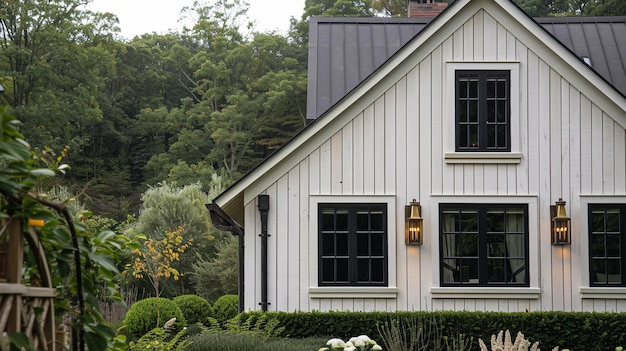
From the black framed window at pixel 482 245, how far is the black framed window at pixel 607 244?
103cm

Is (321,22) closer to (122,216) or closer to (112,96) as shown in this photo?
(122,216)

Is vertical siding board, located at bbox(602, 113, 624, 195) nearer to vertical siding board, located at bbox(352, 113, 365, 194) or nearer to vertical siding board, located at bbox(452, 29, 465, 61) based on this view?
vertical siding board, located at bbox(452, 29, 465, 61)

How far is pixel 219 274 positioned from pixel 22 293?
954 inches

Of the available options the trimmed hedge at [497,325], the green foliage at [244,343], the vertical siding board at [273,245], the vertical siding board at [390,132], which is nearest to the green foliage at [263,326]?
the trimmed hedge at [497,325]

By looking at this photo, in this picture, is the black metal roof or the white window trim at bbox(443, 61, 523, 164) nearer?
the white window trim at bbox(443, 61, 523, 164)

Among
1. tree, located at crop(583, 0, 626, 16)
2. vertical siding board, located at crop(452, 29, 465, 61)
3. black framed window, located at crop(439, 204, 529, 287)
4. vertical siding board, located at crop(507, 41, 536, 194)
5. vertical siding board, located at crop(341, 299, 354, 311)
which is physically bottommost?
vertical siding board, located at crop(341, 299, 354, 311)

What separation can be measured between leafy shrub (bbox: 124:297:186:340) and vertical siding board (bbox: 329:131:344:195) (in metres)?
5.77

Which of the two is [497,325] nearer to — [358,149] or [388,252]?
[388,252]

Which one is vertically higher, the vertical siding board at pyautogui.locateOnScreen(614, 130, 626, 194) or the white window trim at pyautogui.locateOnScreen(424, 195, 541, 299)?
the vertical siding board at pyautogui.locateOnScreen(614, 130, 626, 194)

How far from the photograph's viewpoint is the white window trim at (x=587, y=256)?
1409 centimetres

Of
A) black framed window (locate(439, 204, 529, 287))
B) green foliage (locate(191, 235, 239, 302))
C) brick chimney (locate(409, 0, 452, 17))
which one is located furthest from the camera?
green foliage (locate(191, 235, 239, 302))

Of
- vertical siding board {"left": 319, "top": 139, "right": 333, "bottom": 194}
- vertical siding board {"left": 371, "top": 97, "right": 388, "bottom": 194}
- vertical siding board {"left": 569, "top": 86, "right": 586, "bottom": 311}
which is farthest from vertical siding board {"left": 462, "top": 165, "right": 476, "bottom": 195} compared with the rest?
vertical siding board {"left": 319, "top": 139, "right": 333, "bottom": 194}

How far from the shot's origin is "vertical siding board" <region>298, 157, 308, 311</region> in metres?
14.2

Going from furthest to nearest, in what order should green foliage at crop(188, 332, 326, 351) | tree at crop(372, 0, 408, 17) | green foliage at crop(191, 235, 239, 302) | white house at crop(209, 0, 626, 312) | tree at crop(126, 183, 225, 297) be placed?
tree at crop(372, 0, 408, 17), tree at crop(126, 183, 225, 297), green foliage at crop(191, 235, 239, 302), white house at crop(209, 0, 626, 312), green foliage at crop(188, 332, 326, 351)
